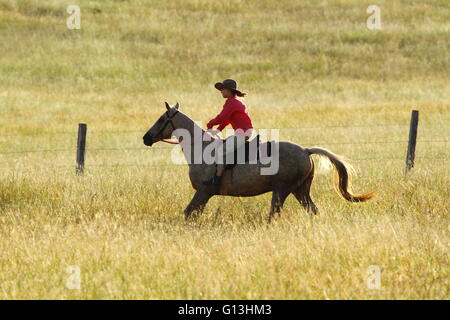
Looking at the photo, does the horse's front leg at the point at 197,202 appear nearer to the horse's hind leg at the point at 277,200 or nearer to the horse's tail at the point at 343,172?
the horse's hind leg at the point at 277,200

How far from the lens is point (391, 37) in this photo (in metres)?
43.4

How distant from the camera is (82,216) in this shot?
34.9 feet

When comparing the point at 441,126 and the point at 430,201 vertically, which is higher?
the point at 441,126

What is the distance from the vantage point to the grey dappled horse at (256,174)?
10.6 m

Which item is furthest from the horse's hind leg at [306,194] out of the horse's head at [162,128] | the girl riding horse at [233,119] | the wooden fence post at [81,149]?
the wooden fence post at [81,149]

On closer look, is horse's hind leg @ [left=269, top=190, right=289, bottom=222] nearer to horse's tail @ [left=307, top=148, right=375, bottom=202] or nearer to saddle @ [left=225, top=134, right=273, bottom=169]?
saddle @ [left=225, top=134, right=273, bottom=169]

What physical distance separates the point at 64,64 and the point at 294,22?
13.8m

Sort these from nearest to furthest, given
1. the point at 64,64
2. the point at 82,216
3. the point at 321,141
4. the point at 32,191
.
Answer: the point at 82,216, the point at 32,191, the point at 321,141, the point at 64,64

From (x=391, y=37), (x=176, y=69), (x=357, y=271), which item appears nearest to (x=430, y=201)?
(x=357, y=271)

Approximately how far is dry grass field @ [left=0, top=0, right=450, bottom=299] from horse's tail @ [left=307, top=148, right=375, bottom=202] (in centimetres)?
20

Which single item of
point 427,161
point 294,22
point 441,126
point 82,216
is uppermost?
point 294,22

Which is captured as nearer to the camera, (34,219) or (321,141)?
(34,219)
